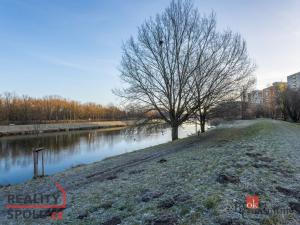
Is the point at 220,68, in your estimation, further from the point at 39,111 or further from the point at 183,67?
the point at 39,111

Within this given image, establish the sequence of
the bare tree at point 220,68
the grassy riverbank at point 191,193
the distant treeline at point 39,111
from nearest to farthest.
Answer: the grassy riverbank at point 191,193 < the bare tree at point 220,68 < the distant treeline at point 39,111

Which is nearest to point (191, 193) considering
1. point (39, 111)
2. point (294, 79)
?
point (39, 111)

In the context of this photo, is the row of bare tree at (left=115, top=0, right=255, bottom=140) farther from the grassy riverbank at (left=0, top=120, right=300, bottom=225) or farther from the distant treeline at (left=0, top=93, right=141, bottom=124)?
the distant treeline at (left=0, top=93, right=141, bottom=124)

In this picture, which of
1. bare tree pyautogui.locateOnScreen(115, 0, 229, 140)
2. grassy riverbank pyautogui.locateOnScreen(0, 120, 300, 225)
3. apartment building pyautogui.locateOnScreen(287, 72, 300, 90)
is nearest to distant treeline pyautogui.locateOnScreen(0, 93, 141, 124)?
bare tree pyautogui.locateOnScreen(115, 0, 229, 140)

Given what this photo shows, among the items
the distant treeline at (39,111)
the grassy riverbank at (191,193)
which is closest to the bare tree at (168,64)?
the grassy riverbank at (191,193)

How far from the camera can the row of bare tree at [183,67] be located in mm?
15234

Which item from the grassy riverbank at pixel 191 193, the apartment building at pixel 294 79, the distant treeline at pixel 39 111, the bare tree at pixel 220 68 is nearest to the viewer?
the grassy riverbank at pixel 191 193

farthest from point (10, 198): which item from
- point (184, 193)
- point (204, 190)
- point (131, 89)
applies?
point (131, 89)

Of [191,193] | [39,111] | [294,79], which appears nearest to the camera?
[191,193]

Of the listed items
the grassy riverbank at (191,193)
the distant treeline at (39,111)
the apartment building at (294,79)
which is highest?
the apartment building at (294,79)

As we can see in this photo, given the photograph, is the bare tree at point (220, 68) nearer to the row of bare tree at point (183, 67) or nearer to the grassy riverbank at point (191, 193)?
the row of bare tree at point (183, 67)

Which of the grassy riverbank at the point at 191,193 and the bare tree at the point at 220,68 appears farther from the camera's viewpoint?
the bare tree at the point at 220,68

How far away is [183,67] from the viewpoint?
15.3m

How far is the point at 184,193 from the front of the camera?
472 centimetres
